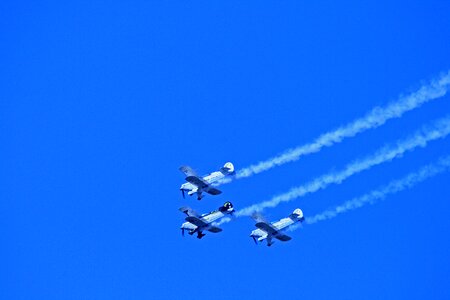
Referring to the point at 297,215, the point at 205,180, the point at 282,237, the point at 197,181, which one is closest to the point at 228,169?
the point at 205,180

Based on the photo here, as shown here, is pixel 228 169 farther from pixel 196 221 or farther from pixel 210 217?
pixel 196 221

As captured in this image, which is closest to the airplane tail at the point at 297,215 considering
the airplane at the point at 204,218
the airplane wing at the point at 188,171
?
the airplane at the point at 204,218

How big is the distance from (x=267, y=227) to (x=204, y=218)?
441 centimetres

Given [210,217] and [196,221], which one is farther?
[210,217]

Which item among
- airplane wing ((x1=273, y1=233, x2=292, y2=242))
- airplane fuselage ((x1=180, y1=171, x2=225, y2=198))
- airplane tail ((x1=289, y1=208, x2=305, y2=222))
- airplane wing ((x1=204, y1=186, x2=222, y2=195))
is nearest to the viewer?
airplane fuselage ((x1=180, y1=171, x2=225, y2=198))

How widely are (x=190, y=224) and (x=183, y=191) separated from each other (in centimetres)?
257

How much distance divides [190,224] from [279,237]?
592 cm

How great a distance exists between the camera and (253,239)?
387ft

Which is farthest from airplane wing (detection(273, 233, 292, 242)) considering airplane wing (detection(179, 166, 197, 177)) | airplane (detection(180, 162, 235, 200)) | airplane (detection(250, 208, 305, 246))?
airplane wing (detection(179, 166, 197, 177))

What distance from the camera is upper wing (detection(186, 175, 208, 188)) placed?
117438mm

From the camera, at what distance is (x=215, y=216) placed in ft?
391

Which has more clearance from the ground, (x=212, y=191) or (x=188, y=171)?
(x=188, y=171)

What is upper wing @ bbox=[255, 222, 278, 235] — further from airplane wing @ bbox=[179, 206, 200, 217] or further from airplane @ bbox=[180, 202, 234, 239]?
airplane wing @ bbox=[179, 206, 200, 217]

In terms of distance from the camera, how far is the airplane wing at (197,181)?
117438 mm
